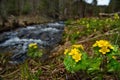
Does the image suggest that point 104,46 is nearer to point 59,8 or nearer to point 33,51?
point 33,51

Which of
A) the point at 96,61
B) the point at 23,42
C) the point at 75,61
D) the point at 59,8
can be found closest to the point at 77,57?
the point at 75,61

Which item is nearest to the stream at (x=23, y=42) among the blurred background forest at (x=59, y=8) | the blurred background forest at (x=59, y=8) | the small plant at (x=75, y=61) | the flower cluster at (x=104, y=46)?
the small plant at (x=75, y=61)

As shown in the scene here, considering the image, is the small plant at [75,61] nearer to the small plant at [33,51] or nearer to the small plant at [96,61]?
the small plant at [96,61]

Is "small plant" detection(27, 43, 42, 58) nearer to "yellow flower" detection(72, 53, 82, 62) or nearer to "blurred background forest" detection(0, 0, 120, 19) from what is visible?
"yellow flower" detection(72, 53, 82, 62)

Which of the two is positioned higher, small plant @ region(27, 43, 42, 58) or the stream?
small plant @ region(27, 43, 42, 58)

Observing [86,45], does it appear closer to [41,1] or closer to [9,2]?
[9,2]

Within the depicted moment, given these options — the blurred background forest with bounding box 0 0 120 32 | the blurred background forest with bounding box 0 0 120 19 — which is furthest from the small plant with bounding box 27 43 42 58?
the blurred background forest with bounding box 0 0 120 32

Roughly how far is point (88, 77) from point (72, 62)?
31cm

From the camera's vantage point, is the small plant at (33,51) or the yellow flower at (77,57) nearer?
the yellow flower at (77,57)

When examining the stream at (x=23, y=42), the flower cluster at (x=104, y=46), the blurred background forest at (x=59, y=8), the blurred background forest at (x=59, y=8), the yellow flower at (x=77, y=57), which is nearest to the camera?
the flower cluster at (x=104, y=46)

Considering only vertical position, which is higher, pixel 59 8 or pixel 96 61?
pixel 96 61

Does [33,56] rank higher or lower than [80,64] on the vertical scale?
lower

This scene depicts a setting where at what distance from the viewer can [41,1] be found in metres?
44.3

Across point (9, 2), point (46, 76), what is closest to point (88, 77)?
point (46, 76)
